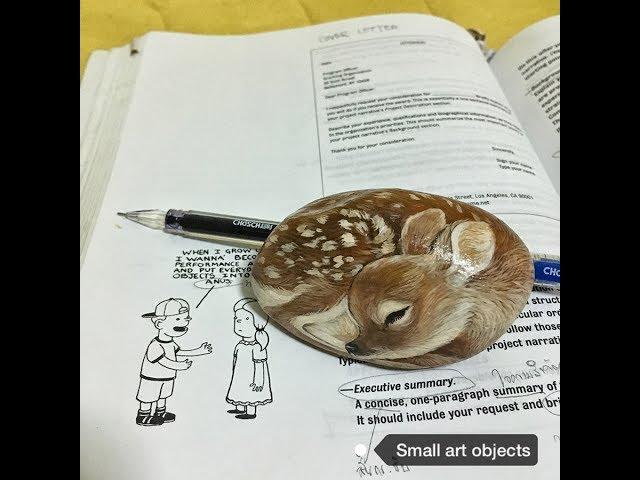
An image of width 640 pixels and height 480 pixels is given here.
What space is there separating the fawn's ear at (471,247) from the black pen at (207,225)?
17 centimetres

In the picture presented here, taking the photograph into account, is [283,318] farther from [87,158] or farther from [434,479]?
[87,158]

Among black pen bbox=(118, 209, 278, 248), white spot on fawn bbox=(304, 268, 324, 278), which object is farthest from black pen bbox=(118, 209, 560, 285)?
white spot on fawn bbox=(304, 268, 324, 278)

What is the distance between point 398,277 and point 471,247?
53mm

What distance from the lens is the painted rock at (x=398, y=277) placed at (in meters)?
0.35

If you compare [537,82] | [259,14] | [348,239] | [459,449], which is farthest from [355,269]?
[259,14]

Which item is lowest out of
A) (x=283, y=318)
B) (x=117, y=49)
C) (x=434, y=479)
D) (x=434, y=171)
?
(x=434, y=479)

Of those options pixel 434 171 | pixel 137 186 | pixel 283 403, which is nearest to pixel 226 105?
pixel 137 186

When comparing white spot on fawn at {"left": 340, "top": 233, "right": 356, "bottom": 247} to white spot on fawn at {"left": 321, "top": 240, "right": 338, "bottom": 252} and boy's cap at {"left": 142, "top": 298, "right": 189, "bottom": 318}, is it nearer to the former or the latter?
white spot on fawn at {"left": 321, "top": 240, "right": 338, "bottom": 252}

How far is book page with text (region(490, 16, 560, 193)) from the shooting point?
0.59 meters

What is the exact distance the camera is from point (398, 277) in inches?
13.6

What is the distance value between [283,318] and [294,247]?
0.06 meters

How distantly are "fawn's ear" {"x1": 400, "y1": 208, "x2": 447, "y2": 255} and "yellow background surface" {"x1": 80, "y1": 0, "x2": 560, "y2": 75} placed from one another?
456 millimetres

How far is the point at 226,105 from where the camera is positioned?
0.61 m

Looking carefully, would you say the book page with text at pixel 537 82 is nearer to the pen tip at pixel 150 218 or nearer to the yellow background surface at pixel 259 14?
the yellow background surface at pixel 259 14
